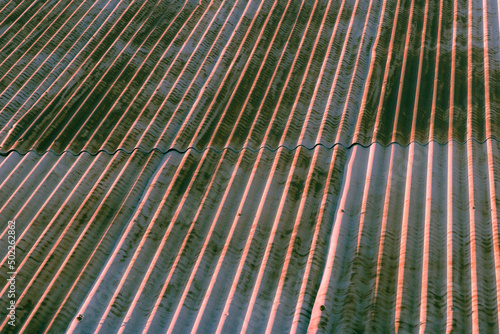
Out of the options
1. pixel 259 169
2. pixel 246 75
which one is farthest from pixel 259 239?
pixel 246 75

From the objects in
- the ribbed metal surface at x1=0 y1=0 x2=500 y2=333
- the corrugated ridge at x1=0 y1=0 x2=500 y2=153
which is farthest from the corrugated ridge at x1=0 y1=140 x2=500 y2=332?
the corrugated ridge at x1=0 y1=0 x2=500 y2=153

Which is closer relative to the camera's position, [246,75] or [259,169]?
[259,169]

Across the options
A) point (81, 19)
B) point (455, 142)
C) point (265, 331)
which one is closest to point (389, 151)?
point (455, 142)

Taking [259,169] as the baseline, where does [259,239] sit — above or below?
below

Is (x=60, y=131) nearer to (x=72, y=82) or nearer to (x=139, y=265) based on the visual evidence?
(x=72, y=82)

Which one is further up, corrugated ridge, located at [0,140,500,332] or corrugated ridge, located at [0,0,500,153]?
corrugated ridge, located at [0,0,500,153]

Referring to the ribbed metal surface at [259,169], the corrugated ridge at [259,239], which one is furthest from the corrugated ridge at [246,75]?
the corrugated ridge at [259,239]

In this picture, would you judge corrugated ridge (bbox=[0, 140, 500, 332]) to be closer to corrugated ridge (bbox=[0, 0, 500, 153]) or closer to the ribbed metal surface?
the ribbed metal surface

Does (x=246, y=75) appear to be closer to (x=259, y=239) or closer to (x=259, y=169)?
(x=259, y=169)

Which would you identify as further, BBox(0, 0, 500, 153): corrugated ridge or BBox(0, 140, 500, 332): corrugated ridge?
BBox(0, 0, 500, 153): corrugated ridge
